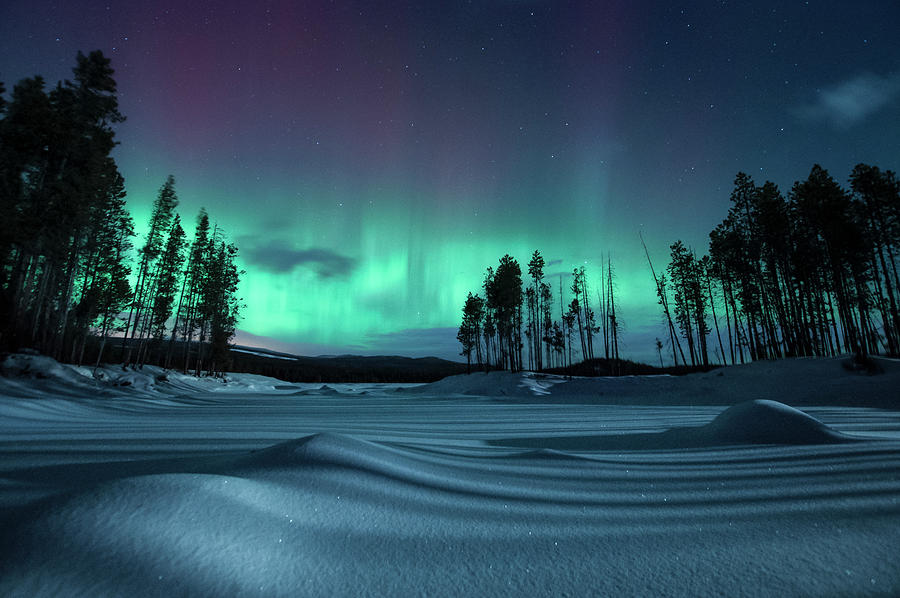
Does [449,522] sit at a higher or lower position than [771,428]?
lower

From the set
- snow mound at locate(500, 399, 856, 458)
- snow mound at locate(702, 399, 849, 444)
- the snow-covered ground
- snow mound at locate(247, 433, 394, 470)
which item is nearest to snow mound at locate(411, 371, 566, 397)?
snow mound at locate(500, 399, 856, 458)

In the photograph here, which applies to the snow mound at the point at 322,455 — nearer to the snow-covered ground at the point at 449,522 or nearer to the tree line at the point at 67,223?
the snow-covered ground at the point at 449,522

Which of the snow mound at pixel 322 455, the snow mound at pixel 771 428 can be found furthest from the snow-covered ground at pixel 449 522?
the snow mound at pixel 771 428

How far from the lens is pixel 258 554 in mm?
1053

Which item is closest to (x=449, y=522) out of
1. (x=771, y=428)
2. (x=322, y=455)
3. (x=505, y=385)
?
(x=322, y=455)

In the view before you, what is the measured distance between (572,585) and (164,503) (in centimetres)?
124

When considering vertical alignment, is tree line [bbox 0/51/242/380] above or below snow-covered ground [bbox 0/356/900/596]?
above

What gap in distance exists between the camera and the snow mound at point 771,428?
3.44m

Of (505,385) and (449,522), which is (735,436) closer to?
(449,522)

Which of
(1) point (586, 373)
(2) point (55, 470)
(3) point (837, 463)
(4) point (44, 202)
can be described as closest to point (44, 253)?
(4) point (44, 202)

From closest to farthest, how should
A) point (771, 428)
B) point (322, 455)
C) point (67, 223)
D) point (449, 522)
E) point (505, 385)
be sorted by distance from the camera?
point (449, 522) → point (322, 455) → point (771, 428) → point (67, 223) → point (505, 385)

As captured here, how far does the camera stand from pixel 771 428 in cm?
358

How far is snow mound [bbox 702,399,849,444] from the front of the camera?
3436mm

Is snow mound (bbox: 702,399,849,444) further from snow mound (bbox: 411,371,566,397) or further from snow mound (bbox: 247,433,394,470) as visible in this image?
snow mound (bbox: 411,371,566,397)
